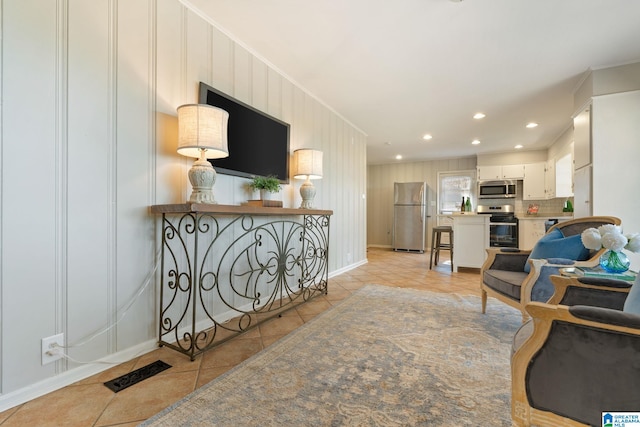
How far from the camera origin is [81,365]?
59.1 inches

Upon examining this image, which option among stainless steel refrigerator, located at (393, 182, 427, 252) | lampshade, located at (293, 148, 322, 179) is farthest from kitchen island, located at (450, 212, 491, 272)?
lampshade, located at (293, 148, 322, 179)

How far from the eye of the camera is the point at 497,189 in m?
6.30

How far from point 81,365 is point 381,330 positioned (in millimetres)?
1877

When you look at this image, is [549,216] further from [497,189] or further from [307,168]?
[307,168]

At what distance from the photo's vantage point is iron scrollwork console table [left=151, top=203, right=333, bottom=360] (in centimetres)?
181

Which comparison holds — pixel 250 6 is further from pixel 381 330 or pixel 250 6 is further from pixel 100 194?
pixel 381 330

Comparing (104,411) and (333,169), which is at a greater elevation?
(333,169)

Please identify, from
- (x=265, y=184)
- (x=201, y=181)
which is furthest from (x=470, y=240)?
(x=201, y=181)

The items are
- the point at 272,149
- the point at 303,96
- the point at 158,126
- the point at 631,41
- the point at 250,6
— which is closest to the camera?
the point at 158,126

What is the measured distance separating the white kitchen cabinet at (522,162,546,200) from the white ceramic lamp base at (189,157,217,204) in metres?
6.70

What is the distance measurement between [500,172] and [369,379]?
647 cm

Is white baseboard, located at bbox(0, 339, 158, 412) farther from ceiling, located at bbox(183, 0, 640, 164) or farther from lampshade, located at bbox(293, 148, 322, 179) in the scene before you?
ceiling, located at bbox(183, 0, 640, 164)

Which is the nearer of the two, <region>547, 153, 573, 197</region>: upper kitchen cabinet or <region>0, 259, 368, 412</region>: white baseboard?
<region>0, 259, 368, 412</region>: white baseboard

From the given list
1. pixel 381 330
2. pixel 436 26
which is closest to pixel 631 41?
pixel 436 26
